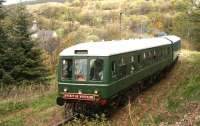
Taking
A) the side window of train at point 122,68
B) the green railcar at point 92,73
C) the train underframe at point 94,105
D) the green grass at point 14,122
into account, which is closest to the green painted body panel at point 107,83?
the green railcar at point 92,73

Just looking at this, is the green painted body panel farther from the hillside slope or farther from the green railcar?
the hillside slope

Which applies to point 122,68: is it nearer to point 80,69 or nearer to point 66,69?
point 80,69

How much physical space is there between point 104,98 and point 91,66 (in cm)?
122

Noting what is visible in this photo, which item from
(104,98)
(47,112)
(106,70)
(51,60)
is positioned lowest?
(51,60)

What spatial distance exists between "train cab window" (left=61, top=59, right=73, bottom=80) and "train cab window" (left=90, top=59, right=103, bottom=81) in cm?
85

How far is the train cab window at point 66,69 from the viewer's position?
14875mm

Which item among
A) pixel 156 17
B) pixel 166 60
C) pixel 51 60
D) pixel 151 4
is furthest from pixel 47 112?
pixel 151 4

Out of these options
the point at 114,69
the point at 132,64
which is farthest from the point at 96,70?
the point at 132,64

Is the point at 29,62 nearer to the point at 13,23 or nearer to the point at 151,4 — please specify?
the point at 13,23

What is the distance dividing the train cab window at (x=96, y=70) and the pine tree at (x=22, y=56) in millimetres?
10876

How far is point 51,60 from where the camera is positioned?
49.6 m

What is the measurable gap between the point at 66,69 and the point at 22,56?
10.9m

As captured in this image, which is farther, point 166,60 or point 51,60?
point 51,60

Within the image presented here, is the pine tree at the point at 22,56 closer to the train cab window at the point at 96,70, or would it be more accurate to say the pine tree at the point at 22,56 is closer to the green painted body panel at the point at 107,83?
the green painted body panel at the point at 107,83
